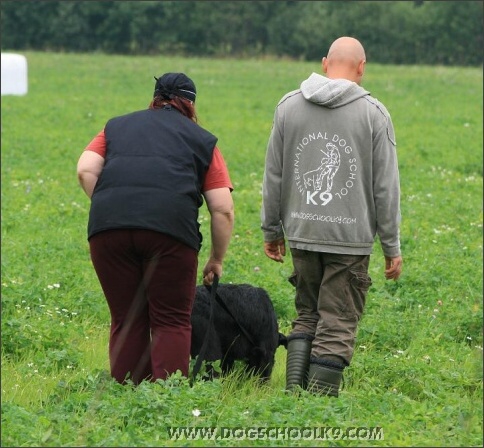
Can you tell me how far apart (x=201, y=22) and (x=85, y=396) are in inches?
3135

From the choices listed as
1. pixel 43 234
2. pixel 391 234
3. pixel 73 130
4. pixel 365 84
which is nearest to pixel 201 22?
pixel 365 84

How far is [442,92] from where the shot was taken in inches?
1294

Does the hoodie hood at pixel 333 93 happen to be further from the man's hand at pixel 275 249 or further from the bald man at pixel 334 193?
the man's hand at pixel 275 249

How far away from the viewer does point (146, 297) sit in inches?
225

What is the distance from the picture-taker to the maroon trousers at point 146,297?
555 cm

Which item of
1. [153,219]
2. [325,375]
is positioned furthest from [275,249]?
[153,219]

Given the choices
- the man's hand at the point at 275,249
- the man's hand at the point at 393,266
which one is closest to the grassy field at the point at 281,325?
the man's hand at the point at 393,266

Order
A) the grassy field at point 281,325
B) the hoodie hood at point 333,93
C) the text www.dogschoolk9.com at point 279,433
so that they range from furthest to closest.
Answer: the hoodie hood at point 333,93 < the grassy field at point 281,325 < the text www.dogschoolk9.com at point 279,433

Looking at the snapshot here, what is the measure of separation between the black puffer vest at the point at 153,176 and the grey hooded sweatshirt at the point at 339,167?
1.77 ft

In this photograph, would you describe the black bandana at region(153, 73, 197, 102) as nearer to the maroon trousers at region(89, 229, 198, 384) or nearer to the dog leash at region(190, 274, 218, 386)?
the maroon trousers at region(89, 229, 198, 384)

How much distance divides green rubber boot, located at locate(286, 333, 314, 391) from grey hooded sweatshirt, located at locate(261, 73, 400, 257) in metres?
0.58

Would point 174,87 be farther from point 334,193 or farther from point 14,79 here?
point 14,79

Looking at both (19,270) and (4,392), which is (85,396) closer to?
(4,392)

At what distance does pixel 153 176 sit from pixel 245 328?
54.4 inches
